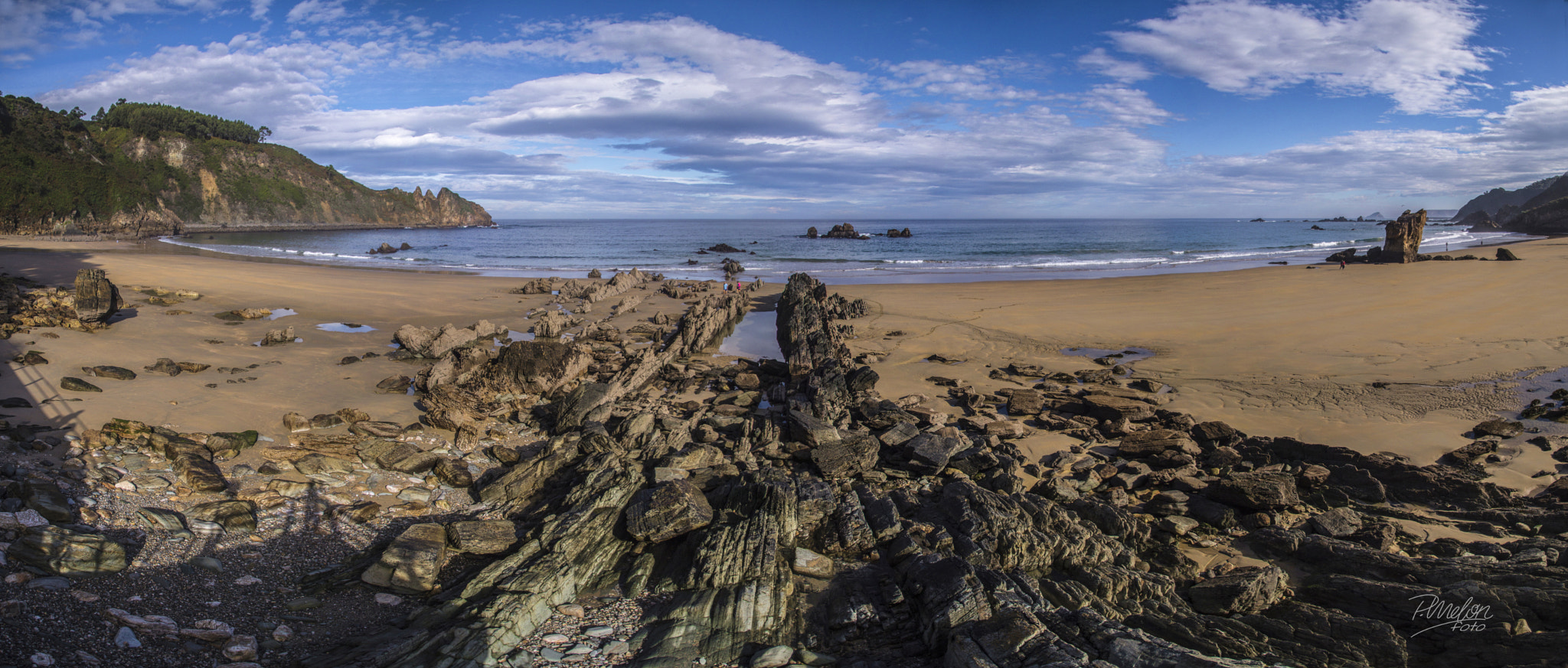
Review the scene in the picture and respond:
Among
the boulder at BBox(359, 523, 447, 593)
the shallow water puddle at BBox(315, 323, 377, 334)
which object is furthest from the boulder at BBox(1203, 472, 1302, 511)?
the shallow water puddle at BBox(315, 323, 377, 334)

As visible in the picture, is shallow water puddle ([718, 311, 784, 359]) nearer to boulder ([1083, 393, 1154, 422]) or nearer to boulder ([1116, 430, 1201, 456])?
boulder ([1083, 393, 1154, 422])

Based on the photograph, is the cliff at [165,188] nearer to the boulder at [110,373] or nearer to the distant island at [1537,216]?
the boulder at [110,373]

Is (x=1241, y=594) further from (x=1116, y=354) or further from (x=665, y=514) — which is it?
(x=1116, y=354)

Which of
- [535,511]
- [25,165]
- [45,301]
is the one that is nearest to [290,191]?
[25,165]

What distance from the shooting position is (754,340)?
16.4 m

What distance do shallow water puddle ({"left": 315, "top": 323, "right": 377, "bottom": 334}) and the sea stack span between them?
44702mm

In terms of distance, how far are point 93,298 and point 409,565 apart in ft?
39.6

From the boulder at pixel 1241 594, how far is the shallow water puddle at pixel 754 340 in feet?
31.9

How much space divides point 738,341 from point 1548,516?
13314 mm

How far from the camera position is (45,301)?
12.5 meters

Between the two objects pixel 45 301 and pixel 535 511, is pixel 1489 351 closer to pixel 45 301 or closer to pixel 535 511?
pixel 535 511

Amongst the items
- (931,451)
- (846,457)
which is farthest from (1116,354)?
(846,457)

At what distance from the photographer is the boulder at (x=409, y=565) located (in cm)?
488

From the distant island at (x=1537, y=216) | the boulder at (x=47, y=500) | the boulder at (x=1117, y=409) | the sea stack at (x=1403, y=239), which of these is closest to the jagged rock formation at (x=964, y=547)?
the boulder at (x=1117, y=409)
